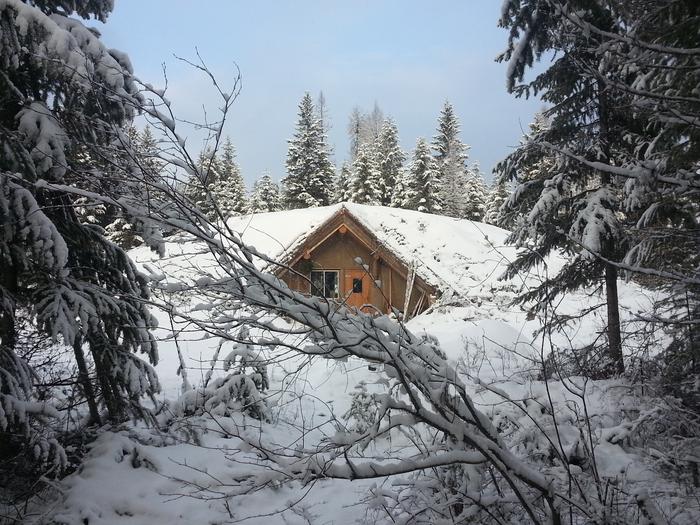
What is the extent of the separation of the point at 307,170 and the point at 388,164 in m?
6.69

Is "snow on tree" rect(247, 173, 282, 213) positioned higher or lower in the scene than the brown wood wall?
higher

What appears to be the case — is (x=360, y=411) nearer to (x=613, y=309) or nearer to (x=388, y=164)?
(x=613, y=309)

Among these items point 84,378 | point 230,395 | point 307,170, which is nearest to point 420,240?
point 230,395

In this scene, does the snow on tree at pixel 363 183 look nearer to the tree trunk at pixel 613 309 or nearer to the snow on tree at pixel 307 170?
the snow on tree at pixel 307 170

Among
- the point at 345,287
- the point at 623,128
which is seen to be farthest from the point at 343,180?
the point at 623,128

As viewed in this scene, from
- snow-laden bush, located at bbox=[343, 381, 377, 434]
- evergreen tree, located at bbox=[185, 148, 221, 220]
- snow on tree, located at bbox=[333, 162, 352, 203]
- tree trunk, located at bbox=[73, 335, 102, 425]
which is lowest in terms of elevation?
snow-laden bush, located at bbox=[343, 381, 377, 434]

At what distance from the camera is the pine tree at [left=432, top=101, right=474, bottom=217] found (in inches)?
1288

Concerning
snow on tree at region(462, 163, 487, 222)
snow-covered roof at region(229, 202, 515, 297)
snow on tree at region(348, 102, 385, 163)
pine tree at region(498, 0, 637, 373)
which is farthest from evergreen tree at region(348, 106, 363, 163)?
pine tree at region(498, 0, 637, 373)

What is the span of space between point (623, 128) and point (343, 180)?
1236 inches

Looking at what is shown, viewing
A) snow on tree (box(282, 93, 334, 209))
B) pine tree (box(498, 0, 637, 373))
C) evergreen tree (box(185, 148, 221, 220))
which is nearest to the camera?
evergreen tree (box(185, 148, 221, 220))

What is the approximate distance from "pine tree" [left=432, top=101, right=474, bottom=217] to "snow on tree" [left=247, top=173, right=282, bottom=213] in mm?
13671

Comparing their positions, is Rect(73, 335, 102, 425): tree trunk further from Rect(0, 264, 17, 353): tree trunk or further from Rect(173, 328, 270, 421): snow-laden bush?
Rect(173, 328, 270, 421): snow-laden bush

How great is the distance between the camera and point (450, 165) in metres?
34.7

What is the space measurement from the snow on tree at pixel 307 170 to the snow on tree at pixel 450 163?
8.82m
